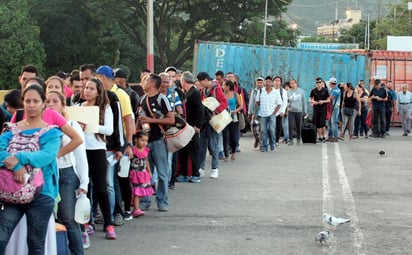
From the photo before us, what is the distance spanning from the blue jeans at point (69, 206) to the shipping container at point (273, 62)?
18.4 m

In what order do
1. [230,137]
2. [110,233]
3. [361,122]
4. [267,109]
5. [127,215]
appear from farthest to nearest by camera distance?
[361,122]
[267,109]
[230,137]
[127,215]
[110,233]

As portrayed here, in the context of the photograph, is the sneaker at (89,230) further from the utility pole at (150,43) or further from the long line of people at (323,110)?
the utility pole at (150,43)

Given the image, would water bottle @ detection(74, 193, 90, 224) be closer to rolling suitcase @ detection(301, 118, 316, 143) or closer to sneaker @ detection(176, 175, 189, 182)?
sneaker @ detection(176, 175, 189, 182)

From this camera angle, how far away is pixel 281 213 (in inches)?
402

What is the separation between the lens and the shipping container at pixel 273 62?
2531cm

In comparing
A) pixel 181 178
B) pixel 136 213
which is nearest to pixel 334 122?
pixel 181 178

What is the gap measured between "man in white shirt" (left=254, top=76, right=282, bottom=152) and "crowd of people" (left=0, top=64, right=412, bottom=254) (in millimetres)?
23

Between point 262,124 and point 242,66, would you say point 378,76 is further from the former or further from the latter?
point 262,124

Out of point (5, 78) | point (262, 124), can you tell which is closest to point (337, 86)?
point (262, 124)

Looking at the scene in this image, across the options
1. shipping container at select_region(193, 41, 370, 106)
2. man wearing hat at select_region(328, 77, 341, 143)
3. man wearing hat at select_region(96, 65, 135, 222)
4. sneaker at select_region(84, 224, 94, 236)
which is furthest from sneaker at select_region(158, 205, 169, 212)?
shipping container at select_region(193, 41, 370, 106)

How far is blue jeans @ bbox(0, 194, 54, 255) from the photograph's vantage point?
5812mm

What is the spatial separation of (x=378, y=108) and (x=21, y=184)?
20227 mm

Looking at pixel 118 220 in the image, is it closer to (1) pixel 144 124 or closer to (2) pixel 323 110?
(1) pixel 144 124

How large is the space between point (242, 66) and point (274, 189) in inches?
521
